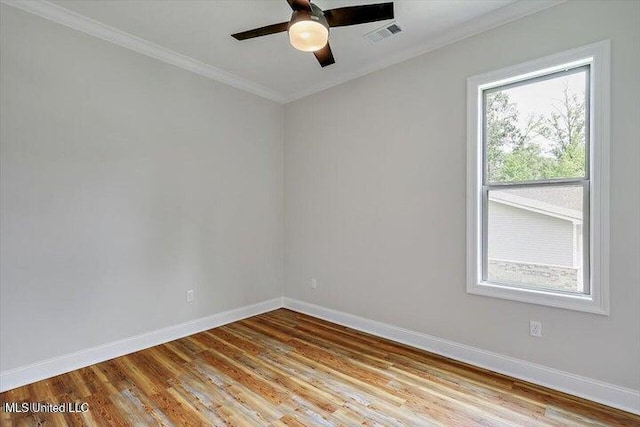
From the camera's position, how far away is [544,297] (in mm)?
2363

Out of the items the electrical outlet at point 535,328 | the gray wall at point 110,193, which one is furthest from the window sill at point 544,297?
the gray wall at point 110,193

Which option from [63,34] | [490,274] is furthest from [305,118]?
[490,274]

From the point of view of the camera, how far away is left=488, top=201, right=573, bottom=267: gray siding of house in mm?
2367

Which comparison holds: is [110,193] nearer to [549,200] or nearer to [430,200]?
[430,200]

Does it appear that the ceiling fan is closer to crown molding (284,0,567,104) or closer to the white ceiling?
the white ceiling

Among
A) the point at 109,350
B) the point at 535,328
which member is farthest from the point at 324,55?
the point at 109,350

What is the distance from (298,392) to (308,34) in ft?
8.01

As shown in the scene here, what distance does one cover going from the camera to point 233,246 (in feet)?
12.5

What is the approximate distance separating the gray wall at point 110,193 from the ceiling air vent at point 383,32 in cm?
176

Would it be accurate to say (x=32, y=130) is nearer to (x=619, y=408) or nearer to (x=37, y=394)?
(x=37, y=394)

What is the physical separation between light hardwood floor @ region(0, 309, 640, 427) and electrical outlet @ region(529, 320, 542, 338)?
0.38m

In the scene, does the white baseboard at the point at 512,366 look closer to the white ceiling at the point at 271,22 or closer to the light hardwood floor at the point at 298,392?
the light hardwood floor at the point at 298,392

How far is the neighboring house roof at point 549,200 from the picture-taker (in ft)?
7.61

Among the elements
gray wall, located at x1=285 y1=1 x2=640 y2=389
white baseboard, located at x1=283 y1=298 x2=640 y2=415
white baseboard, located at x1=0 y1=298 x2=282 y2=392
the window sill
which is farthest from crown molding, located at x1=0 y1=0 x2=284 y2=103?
the window sill
